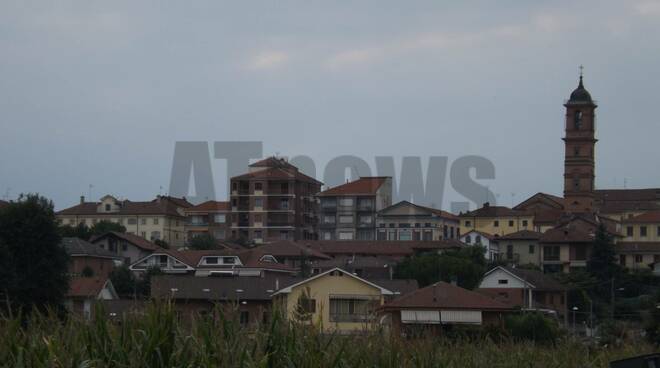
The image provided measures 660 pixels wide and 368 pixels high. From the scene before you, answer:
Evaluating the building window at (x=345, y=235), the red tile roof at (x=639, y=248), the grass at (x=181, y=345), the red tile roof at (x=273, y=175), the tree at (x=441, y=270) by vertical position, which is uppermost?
the red tile roof at (x=273, y=175)

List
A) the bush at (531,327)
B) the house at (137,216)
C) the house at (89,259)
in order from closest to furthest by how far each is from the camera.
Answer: the bush at (531,327) < the house at (89,259) < the house at (137,216)

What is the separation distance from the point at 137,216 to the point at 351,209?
58.7ft

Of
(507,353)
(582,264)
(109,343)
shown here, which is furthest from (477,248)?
(109,343)

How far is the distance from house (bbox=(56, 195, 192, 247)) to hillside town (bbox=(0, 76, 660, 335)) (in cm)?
12

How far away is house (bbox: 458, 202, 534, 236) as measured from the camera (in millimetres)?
100125

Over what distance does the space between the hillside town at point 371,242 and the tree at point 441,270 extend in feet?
0.37

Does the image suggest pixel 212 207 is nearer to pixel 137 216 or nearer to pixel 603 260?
pixel 137 216

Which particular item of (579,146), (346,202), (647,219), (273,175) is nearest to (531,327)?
(647,219)

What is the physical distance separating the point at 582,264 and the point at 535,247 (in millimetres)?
5806

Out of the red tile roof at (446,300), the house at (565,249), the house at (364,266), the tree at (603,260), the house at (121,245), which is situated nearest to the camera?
the red tile roof at (446,300)

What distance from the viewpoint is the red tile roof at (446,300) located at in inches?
1374

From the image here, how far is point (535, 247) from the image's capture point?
82500 millimetres

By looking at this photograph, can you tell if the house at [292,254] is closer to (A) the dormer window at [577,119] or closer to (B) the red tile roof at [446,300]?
(B) the red tile roof at [446,300]

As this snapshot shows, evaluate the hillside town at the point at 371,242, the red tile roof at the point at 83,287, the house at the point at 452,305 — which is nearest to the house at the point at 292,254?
the hillside town at the point at 371,242
